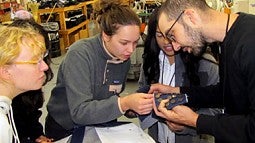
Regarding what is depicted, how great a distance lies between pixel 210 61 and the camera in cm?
178

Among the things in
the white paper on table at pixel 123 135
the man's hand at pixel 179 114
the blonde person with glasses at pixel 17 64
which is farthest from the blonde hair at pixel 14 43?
the man's hand at pixel 179 114

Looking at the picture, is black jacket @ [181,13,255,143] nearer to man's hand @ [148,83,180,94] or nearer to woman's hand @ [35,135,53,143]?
man's hand @ [148,83,180,94]

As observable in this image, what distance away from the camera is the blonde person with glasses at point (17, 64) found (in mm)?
1248

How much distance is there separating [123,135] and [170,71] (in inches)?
21.9

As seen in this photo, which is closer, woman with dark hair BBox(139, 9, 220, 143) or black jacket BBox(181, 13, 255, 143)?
black jacket BBox(181, 13, 255, 143)

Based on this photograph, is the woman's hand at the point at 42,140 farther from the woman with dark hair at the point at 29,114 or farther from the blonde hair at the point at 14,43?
the blonde hair at the point at 14,43

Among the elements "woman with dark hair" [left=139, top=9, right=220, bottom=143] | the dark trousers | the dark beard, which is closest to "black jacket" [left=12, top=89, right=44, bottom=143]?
the dark trousers

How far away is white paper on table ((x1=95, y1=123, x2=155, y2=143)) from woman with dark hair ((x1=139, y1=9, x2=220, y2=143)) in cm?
23

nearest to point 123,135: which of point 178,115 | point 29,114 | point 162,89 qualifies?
point 178,115

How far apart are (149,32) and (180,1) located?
502 mm

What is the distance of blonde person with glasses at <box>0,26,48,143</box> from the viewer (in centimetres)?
125

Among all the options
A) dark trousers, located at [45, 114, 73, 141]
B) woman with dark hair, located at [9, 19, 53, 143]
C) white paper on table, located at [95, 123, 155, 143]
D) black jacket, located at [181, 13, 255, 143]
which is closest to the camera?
black jacket, located at [181, 13, 255, 143]

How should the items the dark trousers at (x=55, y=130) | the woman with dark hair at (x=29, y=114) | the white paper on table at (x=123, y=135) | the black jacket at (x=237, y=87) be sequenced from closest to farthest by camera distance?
the black jacket at (x=237, y=87), the white paper on table at (x=123, y=135), the dark trousers at (x=55, y=130), the woman with dark hair at (x=29, y=114)

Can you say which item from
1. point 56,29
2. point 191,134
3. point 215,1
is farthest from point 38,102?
point 56,29
